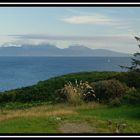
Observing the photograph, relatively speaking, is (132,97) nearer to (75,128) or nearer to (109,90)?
(109,90)

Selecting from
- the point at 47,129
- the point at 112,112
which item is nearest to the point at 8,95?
the point at 112,112

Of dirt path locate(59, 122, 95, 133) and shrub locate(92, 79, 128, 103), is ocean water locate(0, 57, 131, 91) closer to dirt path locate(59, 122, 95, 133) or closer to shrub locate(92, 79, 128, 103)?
shrub locate(92, 79, 128, 103)

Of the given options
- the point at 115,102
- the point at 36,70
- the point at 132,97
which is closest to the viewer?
the point at 132,97

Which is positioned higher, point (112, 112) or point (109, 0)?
point (109, 0)

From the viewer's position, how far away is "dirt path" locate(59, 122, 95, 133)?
434 inches

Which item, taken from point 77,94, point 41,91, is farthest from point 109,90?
point 41,91

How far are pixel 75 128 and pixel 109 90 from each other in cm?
881

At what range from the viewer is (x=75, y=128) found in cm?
1148

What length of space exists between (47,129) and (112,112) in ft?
16.8

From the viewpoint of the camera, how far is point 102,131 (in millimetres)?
10969

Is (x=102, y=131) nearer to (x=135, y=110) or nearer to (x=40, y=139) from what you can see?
(x=40, y=139)

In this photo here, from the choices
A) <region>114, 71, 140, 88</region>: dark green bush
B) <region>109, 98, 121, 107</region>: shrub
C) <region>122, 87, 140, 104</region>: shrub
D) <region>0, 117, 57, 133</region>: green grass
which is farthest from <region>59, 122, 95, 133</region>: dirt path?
<region>114, 71, 140, 88</region>: dark green bush

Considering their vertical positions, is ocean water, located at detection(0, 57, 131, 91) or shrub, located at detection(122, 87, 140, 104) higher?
shrub, located at detection(122, 87, 140, 104)

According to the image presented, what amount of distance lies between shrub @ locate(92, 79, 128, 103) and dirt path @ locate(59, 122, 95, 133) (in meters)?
7.85
